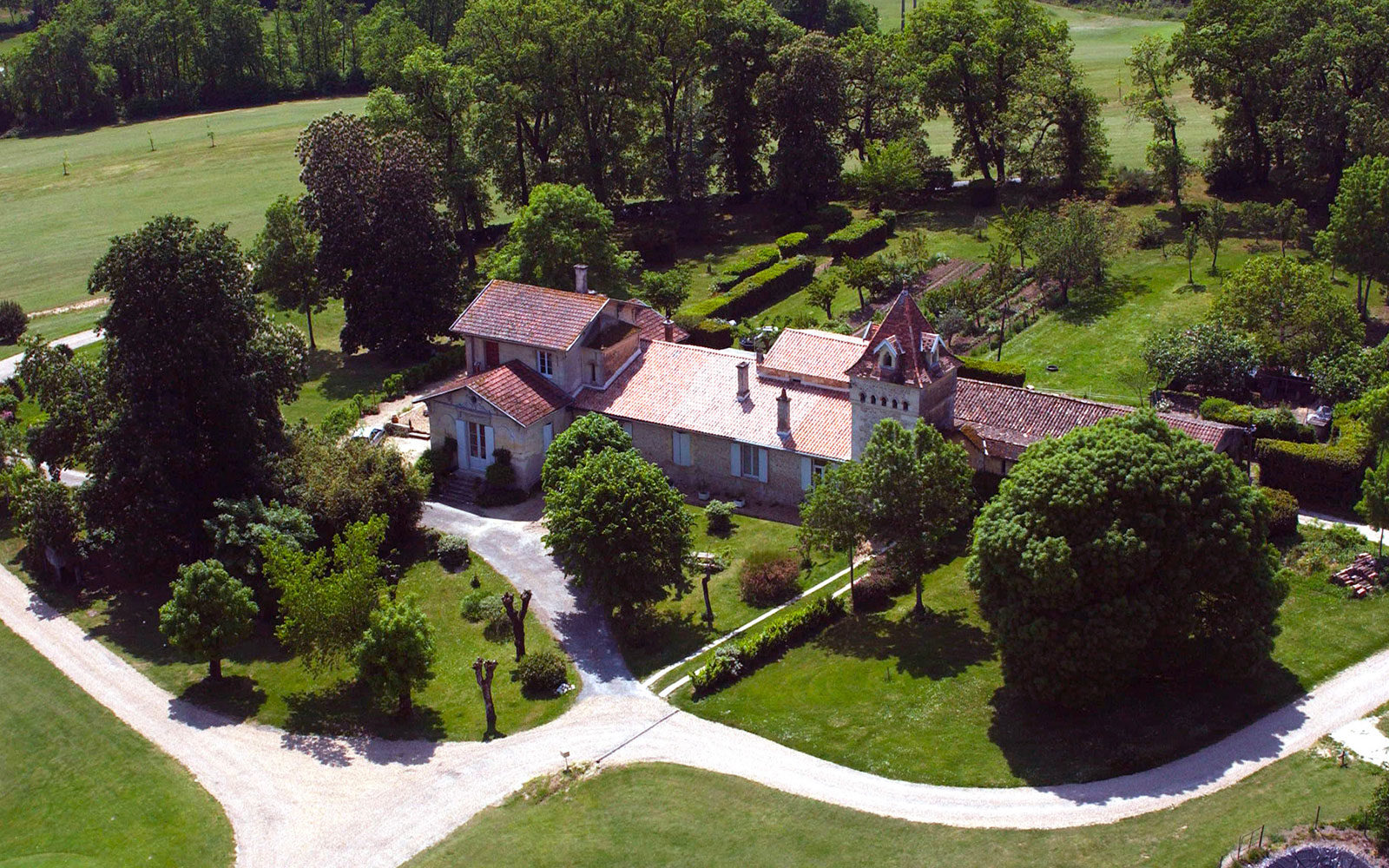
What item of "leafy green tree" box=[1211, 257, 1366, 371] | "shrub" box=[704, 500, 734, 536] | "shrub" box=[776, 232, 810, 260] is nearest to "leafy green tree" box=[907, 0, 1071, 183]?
"shrub" box=[776, 232, 810, 260]

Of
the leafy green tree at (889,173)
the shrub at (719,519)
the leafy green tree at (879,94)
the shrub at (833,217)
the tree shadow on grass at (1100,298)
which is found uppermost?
the leafy green tree at (879,94)

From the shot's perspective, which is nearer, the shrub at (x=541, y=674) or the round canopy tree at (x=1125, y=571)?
the round canopy tree at (x=1125, y=571)

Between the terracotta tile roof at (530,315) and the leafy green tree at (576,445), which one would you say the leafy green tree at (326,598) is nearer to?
the leafy green tree at (576,445)

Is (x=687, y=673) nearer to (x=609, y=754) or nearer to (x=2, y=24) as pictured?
(x=609, y=754)

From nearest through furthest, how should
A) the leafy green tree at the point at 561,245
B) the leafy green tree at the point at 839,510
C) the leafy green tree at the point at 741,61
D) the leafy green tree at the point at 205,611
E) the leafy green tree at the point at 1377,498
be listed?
1. the leafy green tree at the point at 205,611
2. the leafy green tree at the point at 1377,498
3. the leafy green tree at the point at 839,510
4. the leafy green tree at the point at 561,245
5. the leafy green tree at the point at 741,61

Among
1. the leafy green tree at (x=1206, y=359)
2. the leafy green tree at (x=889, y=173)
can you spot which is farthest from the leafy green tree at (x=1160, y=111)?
the leafy green tree at (x=1206, y=359)

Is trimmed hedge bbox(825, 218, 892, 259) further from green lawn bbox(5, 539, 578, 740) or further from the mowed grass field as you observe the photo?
the mowed grass field

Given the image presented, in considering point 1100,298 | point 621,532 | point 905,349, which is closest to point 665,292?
point 1100,298
